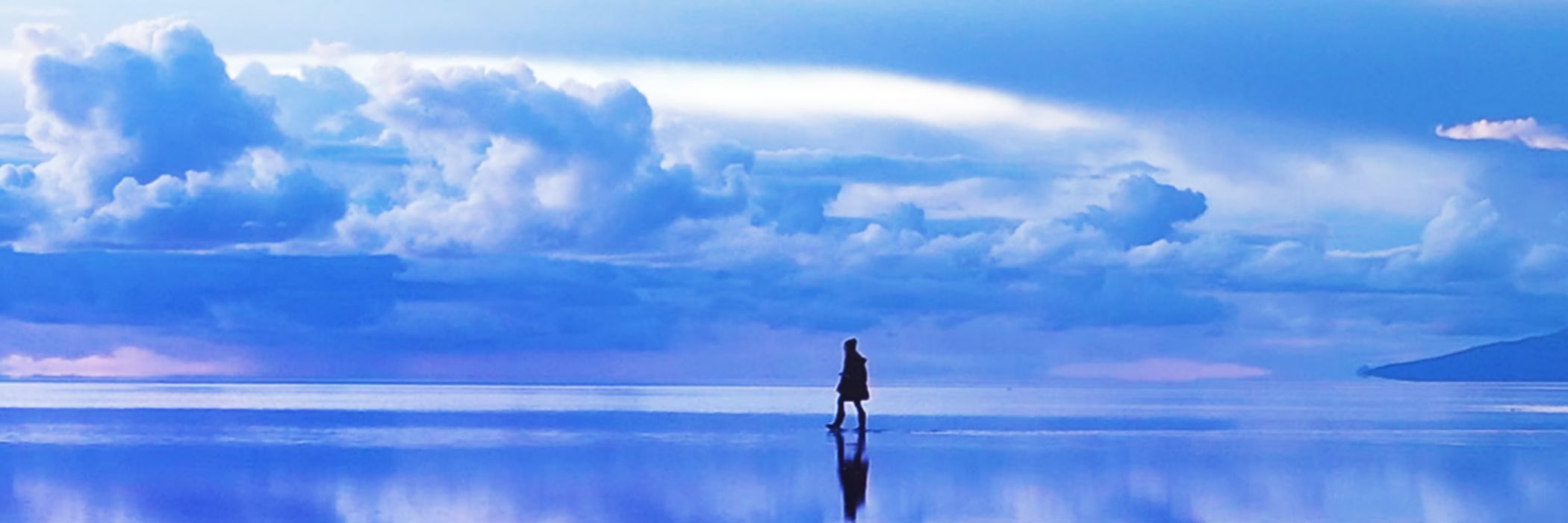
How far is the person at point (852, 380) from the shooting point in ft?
94.7

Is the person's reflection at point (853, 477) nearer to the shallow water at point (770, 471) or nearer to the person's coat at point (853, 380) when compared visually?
the shallow water at point (770, 471)

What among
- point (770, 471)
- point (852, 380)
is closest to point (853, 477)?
point (770, 471)

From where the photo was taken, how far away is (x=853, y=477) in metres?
17.8

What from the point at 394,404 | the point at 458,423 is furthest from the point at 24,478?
the point at 394,404

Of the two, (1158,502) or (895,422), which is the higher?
(895,422)

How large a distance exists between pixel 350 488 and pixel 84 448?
8.20m

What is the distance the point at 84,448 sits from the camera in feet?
76.0

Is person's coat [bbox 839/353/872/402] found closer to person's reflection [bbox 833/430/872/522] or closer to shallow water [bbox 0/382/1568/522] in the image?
shallow water [bbox 0/382/1568/522]

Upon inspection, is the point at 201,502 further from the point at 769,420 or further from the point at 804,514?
the point at 769,420

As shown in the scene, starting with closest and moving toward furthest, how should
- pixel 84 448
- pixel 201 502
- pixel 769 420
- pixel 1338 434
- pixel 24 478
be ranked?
pixel 201 502 → pixel 24 478 → pixel 84 448 → pixel 1338 434 → pixel 769 420

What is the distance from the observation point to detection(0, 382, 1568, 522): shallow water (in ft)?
47.2

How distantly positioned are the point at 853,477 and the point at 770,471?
1.26 meters

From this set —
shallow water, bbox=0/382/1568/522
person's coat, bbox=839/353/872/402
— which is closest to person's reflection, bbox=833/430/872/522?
shallow water, bbox=0/382/1568/522

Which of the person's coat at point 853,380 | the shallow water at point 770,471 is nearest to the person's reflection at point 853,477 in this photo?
the shallow water at point 770,471
